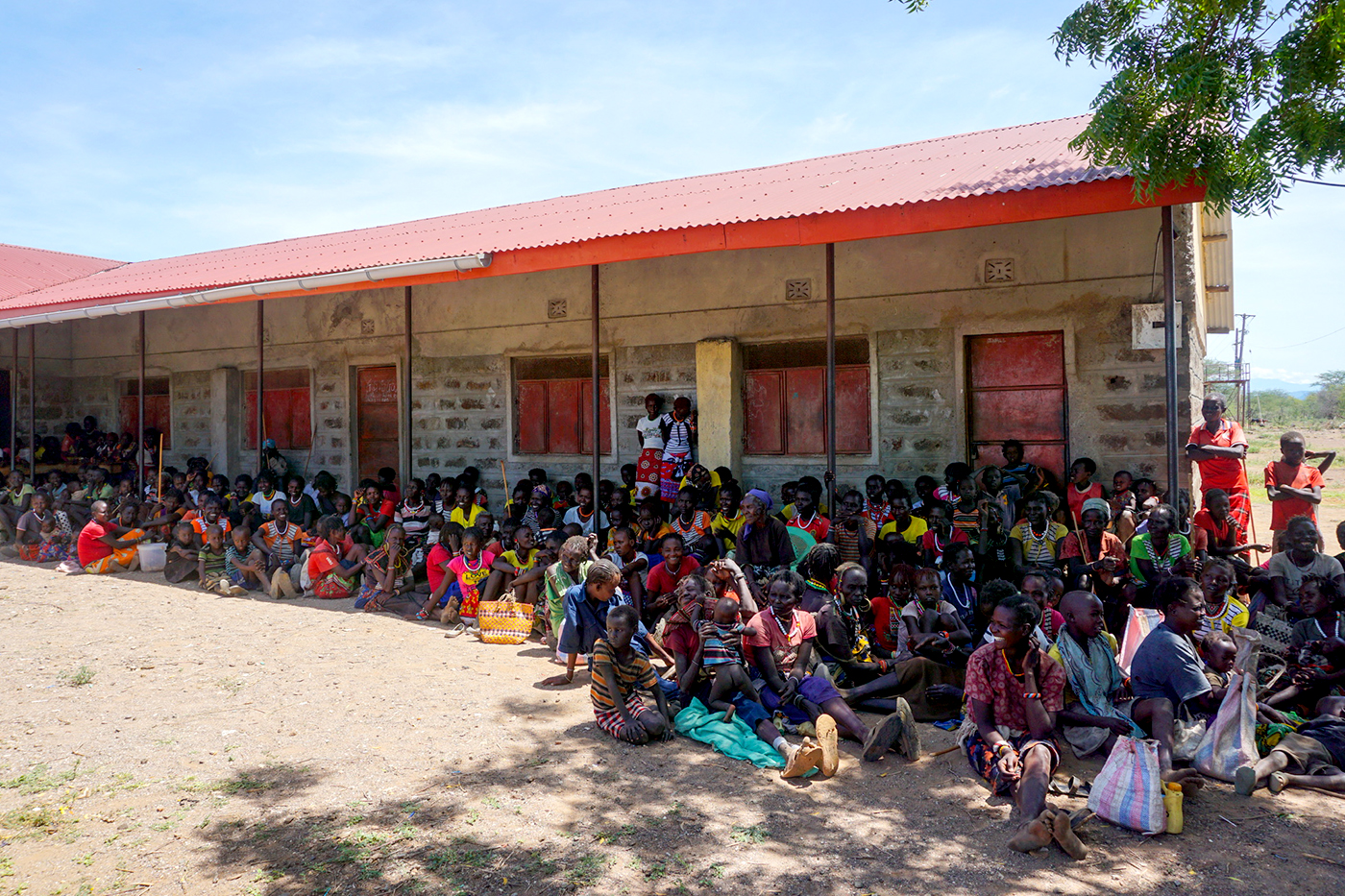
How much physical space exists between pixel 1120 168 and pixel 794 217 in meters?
1.96

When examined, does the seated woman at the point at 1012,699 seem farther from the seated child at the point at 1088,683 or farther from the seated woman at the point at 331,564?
the seated woman at the point at 331,564

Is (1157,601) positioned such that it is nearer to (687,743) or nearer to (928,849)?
(928,849)

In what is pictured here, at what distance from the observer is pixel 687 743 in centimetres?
429

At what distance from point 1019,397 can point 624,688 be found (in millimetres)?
4650

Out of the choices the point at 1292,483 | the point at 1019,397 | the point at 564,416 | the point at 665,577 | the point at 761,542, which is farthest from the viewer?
the point at 564,416

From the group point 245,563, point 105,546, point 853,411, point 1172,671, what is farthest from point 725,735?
point 105,546

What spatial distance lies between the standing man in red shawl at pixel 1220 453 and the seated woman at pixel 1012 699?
145 inches

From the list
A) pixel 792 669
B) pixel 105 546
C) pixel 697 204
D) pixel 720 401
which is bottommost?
pixel 792 669

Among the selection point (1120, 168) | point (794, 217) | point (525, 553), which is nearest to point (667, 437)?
point (525, 553)

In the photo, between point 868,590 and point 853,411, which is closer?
point 868,590

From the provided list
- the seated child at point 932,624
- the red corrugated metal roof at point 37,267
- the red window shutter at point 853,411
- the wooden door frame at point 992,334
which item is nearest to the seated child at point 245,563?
the red window shutter at point 853,411

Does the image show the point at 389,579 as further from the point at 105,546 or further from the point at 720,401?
the point at 105,546

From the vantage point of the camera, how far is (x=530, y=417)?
988 centimetres

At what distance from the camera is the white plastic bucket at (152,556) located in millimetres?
9039
